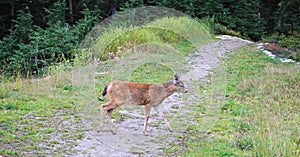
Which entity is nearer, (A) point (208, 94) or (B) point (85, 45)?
(A) point (208, 94)

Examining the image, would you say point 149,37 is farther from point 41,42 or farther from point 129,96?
point 129,96

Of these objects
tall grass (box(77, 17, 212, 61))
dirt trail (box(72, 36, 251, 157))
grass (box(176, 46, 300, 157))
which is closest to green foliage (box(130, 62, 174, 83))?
dirt trail (box(72, 36, 251, 157))

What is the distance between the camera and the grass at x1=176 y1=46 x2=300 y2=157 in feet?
17.6

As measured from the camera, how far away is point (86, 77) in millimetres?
10047

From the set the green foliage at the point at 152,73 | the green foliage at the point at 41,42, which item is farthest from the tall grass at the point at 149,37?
the green foliage at the point at 41,42

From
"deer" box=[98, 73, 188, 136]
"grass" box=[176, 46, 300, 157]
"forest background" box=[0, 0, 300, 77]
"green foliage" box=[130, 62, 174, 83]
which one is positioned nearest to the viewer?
"grass" box=[176, 46, 300, 157]

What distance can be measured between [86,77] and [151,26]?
6625 millimetres

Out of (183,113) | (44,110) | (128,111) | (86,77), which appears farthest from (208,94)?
(44,110)

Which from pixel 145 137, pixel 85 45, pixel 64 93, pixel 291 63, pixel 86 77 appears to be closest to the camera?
pixel 145 137

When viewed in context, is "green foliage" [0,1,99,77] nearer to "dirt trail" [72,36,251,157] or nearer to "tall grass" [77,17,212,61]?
"tall grass" [77,17,212,61]

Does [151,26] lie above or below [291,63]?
above

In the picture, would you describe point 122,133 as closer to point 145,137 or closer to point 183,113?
point 145,137

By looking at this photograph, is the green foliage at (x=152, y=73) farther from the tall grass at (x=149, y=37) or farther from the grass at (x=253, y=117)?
the grass at (x=253, y=117)

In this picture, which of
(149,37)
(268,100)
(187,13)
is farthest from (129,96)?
(187,13)
